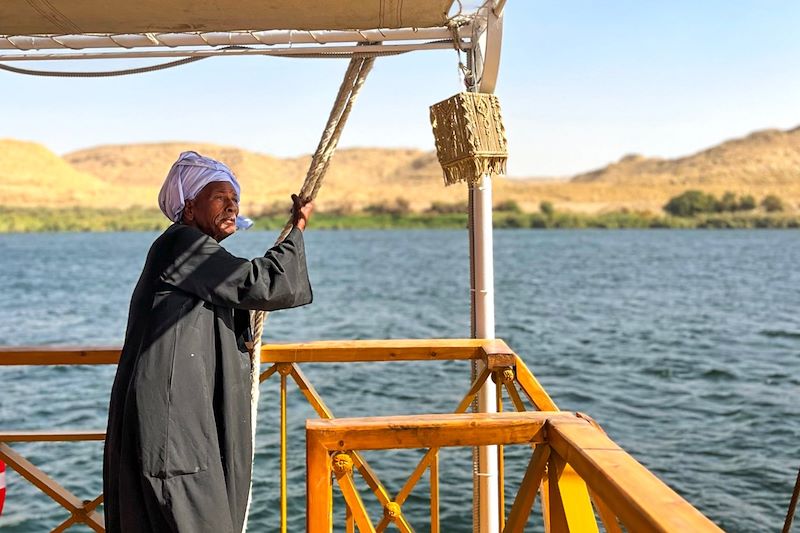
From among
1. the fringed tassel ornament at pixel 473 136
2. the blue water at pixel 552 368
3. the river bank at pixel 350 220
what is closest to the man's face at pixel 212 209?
the fringed tassel ornament at pixel 473 136

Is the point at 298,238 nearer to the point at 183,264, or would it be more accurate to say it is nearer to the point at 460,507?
the point at 183,264

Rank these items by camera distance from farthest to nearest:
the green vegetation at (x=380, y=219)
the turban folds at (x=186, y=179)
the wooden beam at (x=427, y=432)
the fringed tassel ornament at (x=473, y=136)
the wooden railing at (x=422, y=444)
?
the green vegetation at (x=380, y=219), the fringed tassel ornament at (x=473, y=136), the turban folds at (x=186, y=179), the wooden beam at (x=427, y=432), the wooden railing at (x=422, y=444)

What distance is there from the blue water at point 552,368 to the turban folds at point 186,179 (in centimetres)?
506

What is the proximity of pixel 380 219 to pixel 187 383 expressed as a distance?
313 feet

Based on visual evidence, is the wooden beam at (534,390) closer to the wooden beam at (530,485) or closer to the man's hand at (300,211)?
the wooden beam at (530,485)

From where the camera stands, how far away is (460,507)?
23.1ft

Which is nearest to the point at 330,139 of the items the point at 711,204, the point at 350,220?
the point at 711,204

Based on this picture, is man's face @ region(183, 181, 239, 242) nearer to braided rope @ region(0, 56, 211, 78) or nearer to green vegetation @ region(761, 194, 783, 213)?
braided rope @ region(0, 56, 211, 78)

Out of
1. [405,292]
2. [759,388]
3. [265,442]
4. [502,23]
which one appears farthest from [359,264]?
[502,23]

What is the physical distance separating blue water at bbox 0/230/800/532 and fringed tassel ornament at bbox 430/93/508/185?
4.73 m

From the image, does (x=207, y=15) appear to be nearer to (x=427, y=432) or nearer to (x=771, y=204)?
(x=427, y=432)

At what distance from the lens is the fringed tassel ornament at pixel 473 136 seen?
8.13 ft

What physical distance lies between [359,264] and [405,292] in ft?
50.9

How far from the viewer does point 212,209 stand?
2053mm
